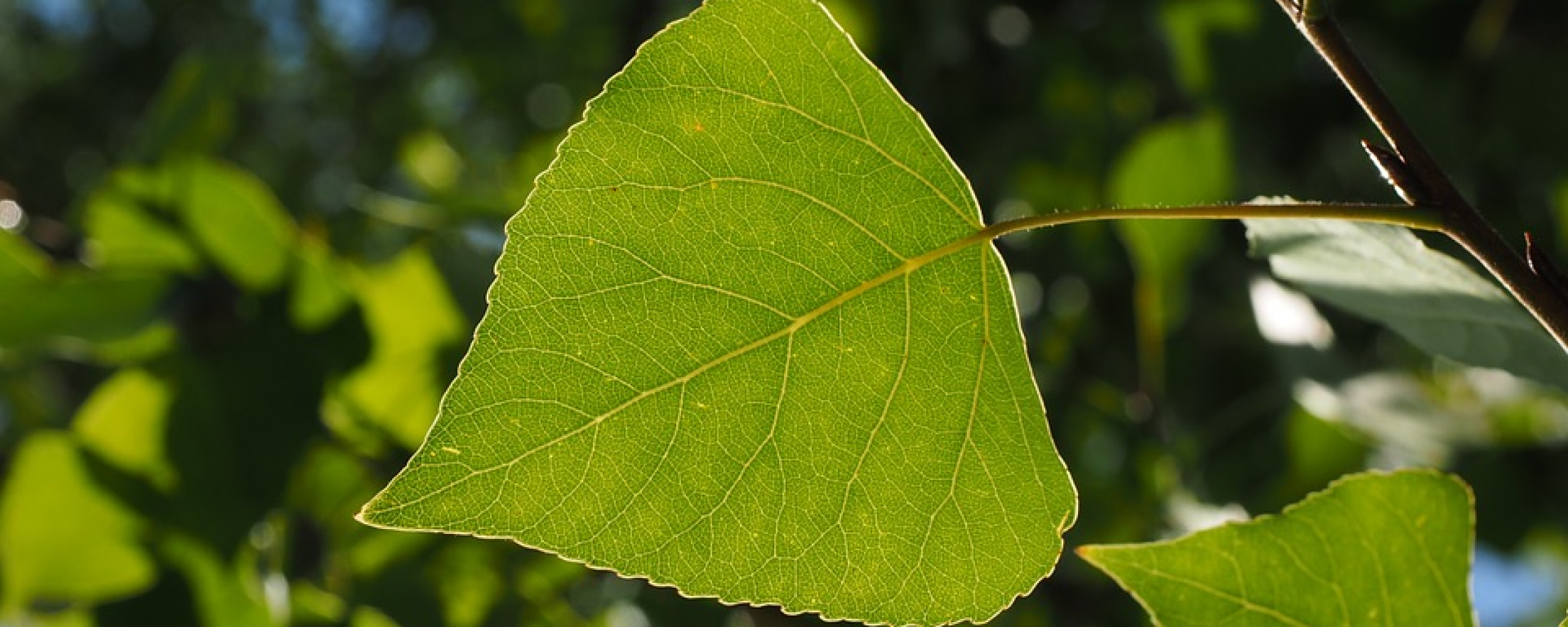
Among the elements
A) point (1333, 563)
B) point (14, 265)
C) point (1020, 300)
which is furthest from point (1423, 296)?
point (1020, 300)

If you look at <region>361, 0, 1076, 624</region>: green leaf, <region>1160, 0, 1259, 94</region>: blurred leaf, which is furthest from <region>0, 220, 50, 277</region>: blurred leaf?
<region>1160, 0, 1259, 94</region>: blurred leaf

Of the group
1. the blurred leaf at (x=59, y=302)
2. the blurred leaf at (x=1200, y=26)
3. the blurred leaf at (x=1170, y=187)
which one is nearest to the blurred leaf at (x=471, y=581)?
the blurred leaf at (x=59, y=302)

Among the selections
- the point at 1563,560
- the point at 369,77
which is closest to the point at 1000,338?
the point at 1563,560

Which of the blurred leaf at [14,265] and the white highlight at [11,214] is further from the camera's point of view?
the white highlight at [11,214]

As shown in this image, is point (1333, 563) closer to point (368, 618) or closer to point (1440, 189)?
point (1440, 189)

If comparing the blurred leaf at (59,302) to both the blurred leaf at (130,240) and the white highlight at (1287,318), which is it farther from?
the white highlight at (1287,318)

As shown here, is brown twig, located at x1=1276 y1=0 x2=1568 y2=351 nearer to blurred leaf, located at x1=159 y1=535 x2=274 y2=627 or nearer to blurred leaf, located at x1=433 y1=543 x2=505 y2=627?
blurred leaf, located at x1=159 y1=535 x2=274 y2=627
